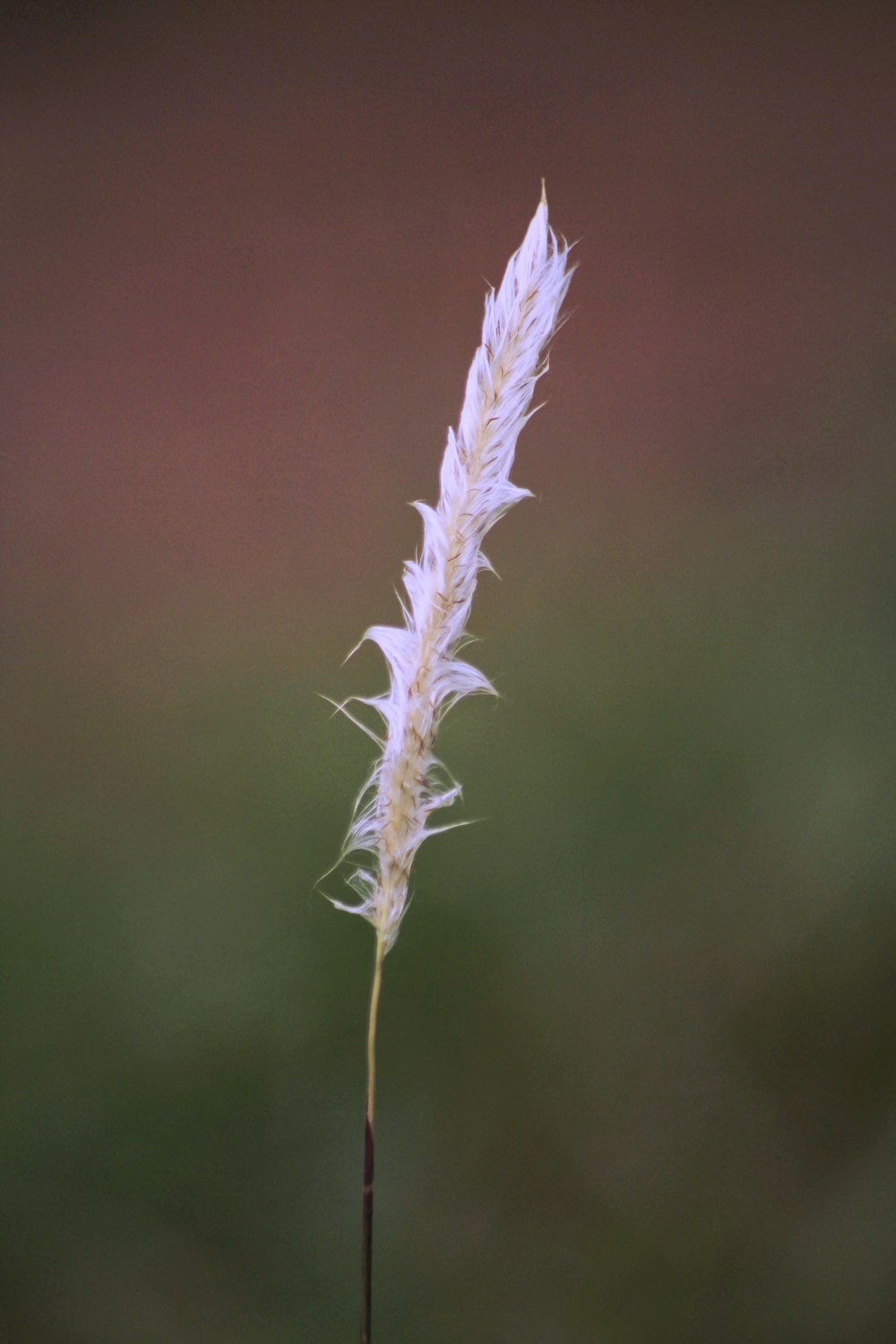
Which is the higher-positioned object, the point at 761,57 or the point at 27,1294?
the point at 761,57

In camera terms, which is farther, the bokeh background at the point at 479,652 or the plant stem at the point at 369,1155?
the bokeh background at the point at 479,652

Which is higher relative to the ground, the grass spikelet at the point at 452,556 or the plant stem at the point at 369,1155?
the grass spikelet at the point at 452,556

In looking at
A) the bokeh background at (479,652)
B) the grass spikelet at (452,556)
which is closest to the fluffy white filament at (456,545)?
the grass spikelet at (452,556)

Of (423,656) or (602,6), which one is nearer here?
(423,656)

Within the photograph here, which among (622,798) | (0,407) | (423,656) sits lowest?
(622,798)

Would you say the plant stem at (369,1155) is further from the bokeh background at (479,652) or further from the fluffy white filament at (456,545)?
the bokeh background at (479,652)

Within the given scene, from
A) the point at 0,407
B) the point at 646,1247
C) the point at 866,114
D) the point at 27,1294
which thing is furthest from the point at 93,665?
the point at 866,114

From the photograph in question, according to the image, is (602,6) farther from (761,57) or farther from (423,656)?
(423,656)
